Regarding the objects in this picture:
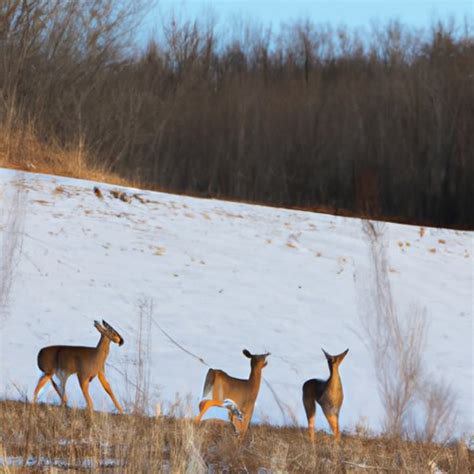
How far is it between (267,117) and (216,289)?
20434mm

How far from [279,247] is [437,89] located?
15.6m

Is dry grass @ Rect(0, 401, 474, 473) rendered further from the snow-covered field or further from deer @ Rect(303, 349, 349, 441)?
the snow-covered field

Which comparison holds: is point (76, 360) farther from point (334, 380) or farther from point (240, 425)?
point (334, 380)

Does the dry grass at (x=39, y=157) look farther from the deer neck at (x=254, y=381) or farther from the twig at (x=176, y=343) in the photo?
the deer neck at (x=254, y=381)

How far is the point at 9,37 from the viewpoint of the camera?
2295 cm

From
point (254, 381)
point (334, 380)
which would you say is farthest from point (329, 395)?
point (254, 381)

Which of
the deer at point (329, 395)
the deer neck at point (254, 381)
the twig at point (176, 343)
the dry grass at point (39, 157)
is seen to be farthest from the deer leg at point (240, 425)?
the dry grass at point (39, 157)

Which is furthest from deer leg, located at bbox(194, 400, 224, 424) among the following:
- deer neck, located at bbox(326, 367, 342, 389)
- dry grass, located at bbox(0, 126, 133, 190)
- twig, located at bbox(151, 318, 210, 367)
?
dry grass, located at bbox(0, 126, 133, 190)

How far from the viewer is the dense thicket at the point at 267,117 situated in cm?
2389

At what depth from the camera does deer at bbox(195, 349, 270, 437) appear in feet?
24.4

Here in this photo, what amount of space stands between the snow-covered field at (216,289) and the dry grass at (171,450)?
6.82 feet

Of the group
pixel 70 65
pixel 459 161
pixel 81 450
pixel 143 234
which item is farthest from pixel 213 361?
pixel 459 161

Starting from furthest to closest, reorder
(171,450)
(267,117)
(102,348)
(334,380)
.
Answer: (267,117), (102,348), (334,380), (171,450)

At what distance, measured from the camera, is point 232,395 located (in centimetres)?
765
